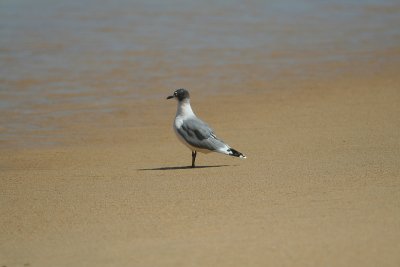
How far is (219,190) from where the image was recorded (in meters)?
6.20

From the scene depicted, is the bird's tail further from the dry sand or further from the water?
the water

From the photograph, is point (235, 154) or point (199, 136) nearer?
point (235, 154)

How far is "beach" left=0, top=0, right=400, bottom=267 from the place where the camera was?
4.79m

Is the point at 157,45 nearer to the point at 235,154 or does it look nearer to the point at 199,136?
the point at 199,136

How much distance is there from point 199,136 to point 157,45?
693cm

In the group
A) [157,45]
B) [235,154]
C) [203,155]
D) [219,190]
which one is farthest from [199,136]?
[157,45]

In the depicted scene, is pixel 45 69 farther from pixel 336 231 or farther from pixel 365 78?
pixel 336 231

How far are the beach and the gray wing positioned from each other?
220 millimetres

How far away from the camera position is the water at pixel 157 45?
1134cm

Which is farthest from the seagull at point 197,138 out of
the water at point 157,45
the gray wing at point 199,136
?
the water at point 157,45

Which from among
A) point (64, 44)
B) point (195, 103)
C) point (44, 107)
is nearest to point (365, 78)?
point (195, 103)

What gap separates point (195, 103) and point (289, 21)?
6193 mm

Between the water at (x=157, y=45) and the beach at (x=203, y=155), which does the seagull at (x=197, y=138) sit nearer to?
the beach at (x=203, y=155)

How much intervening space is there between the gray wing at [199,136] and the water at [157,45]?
7.84ft
